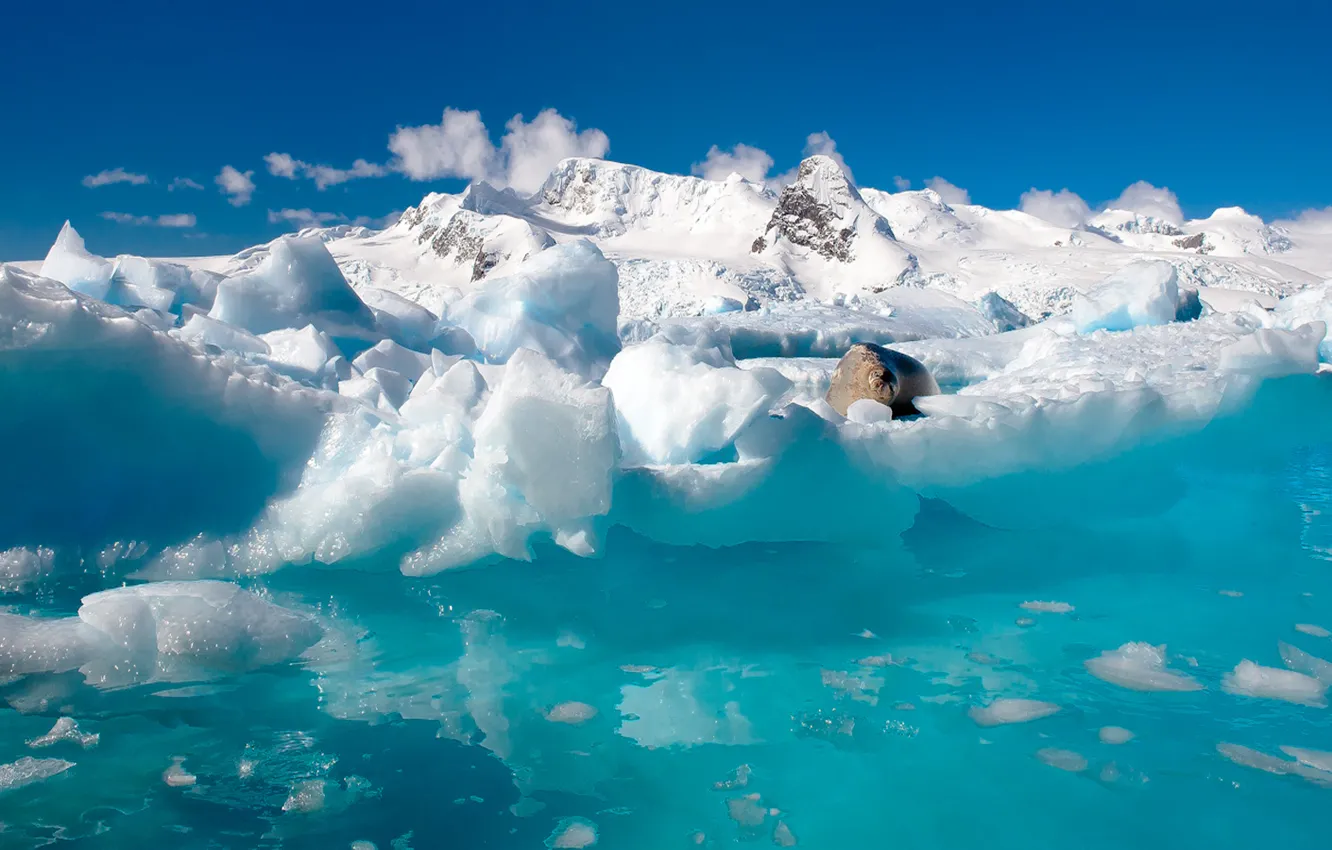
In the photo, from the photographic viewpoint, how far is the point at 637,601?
137 inches

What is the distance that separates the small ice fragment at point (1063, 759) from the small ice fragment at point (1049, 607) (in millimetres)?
1124

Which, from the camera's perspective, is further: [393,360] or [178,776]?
[393,360]

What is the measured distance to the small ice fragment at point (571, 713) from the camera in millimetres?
2553

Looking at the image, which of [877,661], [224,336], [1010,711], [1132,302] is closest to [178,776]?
[877,661]

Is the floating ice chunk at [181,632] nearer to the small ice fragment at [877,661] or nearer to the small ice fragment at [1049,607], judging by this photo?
the small ice fragment at [877,661]

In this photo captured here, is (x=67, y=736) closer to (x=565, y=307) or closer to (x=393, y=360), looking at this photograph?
(x=393, y=360)

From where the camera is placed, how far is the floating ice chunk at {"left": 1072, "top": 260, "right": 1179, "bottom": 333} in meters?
11.5

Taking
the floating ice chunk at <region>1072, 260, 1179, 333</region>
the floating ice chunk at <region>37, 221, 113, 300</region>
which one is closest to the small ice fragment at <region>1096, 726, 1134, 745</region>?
the floating ice chunk at <region>37, 221, 113, 300</region>

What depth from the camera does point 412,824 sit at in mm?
2029

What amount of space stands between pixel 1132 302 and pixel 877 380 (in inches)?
234

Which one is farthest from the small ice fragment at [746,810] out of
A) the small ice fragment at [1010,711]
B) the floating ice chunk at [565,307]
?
the floating ice chunk at [565,307]

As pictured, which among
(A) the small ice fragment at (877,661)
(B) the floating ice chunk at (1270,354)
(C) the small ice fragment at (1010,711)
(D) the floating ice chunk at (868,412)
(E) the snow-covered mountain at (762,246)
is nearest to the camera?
(C) the small ice fragment at (1010,711)

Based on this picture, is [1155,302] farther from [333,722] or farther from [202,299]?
[333,722]

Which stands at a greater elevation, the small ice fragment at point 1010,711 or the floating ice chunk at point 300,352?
the floating ice chunk at point 300,352
